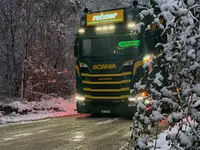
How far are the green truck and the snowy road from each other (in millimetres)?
970

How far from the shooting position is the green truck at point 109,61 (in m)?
11.5

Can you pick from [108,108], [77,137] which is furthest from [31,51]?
[77,137]

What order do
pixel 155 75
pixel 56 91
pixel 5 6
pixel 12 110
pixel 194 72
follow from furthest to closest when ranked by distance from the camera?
pixel 56 91 → pixel 5 6 → pixel 12 110 → pixel 155 75 → pixel 194 72

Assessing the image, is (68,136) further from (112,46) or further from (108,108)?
(112,46)

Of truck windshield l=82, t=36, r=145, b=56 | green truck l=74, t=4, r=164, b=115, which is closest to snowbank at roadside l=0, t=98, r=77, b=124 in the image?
green truck l=74, t=4, r=164, b=115

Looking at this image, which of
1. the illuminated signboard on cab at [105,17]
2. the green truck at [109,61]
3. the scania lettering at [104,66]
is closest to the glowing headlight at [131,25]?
the green truck at [109,61]

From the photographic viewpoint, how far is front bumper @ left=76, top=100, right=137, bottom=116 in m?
11.5

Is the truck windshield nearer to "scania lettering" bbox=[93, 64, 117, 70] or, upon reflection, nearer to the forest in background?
"scania lettering" bbox=[93, 64, 117, 70]

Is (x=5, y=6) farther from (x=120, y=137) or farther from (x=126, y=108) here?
(x=120, y=137)

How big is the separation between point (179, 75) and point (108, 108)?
29.2 feet

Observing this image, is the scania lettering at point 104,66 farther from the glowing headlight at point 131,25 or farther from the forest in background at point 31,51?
the forest in background at point 31,51

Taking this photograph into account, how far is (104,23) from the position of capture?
1231 centimetres

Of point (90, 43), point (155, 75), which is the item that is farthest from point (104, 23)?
point (155, 75)

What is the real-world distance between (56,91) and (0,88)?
3376 mm
